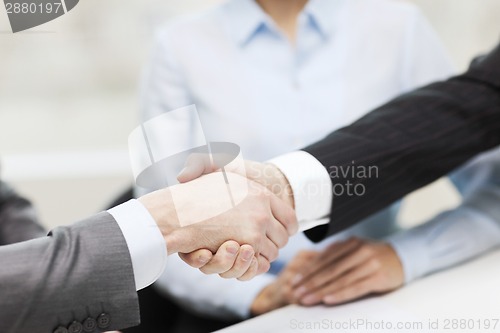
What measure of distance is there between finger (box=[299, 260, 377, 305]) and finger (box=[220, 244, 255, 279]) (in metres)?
0.14

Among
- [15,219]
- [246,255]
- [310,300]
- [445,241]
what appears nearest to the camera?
[246,255]

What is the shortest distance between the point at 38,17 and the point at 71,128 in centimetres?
148

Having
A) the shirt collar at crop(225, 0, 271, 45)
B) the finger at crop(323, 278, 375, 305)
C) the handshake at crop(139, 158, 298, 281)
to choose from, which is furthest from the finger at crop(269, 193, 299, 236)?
the shirt collar at crop(225, 0, 271, 45)

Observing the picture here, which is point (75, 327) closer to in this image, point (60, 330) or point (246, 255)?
point (60, 330)

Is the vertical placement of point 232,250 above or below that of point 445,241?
above

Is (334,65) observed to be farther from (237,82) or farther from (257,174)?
(257,174)

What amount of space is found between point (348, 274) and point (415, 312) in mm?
116

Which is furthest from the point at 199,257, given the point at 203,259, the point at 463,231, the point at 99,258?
the point at 463,231

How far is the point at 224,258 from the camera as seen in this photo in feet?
2.22

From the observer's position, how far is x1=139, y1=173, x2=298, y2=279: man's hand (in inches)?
26.4

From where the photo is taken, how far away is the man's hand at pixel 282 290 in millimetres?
871

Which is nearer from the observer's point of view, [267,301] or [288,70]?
[267,301]

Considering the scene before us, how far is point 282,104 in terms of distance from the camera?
3.38ft
